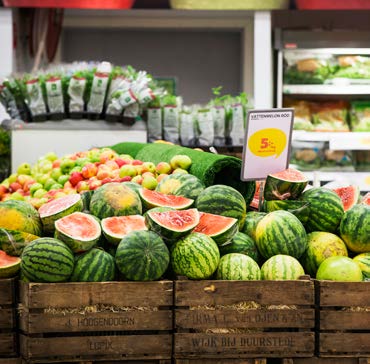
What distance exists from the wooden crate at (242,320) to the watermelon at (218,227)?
0.72 ft

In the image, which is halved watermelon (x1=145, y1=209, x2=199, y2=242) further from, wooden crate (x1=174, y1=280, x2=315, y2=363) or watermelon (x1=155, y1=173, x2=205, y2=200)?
watermelon (x1=155, y1=173, x2=205, y2=200)

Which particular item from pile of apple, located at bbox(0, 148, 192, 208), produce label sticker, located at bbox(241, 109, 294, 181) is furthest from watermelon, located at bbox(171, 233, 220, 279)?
pile of apple, located at bbox(0, 148, 192, 208)

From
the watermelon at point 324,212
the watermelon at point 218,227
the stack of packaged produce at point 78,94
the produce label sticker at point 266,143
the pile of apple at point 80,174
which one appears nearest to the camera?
the watermelon at point 218,227

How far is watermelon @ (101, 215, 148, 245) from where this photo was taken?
242cm

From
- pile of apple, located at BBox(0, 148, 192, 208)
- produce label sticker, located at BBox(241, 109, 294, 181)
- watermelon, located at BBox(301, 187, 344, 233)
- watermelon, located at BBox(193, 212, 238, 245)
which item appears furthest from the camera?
pile of apple, located at BBox(0, 148, 192, 208)

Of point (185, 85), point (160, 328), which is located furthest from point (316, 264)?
point (185, 85)

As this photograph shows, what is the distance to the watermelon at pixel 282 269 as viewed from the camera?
2391mm

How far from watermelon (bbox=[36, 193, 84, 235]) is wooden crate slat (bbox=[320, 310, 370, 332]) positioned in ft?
2.92

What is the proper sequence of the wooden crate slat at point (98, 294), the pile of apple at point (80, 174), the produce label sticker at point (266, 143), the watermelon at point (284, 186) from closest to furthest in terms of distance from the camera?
the wooden crate slat at point (98, 294), the watermelon at point (284, 186), the produce label sticker at point (266, 143), the pile of apple at point (80, 174)

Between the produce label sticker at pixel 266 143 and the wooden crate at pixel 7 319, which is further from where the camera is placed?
the produce label sticker at pixel 266 143

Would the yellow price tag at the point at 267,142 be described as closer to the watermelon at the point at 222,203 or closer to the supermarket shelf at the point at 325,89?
the watermelon at the point at 222,203

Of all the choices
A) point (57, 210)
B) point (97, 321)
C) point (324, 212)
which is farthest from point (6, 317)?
point (324, 212)

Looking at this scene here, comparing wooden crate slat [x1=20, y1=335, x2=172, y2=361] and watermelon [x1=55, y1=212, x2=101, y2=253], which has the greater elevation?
watermelon [x1=55, y1=212, x2=101, y2=253]

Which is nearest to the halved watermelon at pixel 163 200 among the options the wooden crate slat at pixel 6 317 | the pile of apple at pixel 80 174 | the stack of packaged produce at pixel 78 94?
the pile of apple at pixel 80 174
